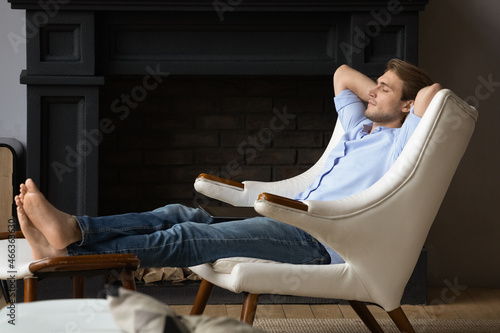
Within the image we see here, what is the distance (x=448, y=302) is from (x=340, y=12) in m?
1.35

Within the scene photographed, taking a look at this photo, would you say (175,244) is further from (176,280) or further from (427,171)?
(176,280)

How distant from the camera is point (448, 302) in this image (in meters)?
3.11

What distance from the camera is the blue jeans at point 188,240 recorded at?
2.06 metres

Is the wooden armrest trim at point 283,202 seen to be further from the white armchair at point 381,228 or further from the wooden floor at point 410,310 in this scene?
the wooden floor at point 410,310

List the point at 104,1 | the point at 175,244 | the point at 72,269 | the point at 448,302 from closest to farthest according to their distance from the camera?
the point at 72,269 < the point at 175,244 < the point at 104,1 < the point at 448,302

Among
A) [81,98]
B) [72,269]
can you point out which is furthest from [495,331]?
[81,98]

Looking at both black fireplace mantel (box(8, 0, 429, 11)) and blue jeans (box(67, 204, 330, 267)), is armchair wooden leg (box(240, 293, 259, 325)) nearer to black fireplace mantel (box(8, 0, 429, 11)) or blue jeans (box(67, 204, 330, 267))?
blue jeans (box(67, 204, 330, 267))

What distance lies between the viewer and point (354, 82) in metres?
2.79

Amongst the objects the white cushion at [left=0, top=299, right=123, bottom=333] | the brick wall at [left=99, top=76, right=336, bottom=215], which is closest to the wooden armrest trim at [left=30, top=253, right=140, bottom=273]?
the white cushion at [left=0, top=299, right=123, bottom=333]

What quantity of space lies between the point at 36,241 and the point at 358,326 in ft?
4.38

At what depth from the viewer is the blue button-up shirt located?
7.64 feet

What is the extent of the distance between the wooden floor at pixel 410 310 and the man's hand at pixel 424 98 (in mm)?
995

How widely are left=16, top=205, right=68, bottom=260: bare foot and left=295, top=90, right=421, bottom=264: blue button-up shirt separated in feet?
2.80

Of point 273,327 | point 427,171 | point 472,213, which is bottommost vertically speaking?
point 273,327
